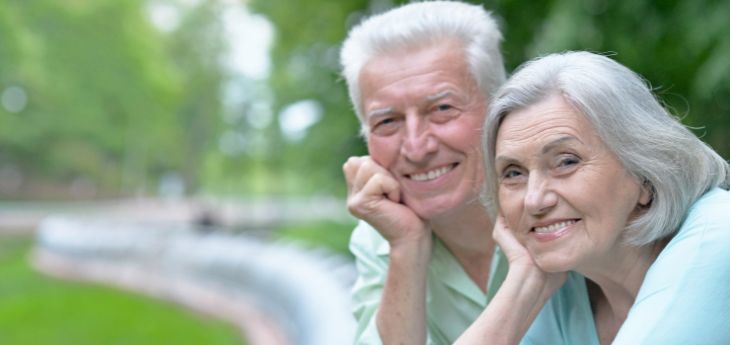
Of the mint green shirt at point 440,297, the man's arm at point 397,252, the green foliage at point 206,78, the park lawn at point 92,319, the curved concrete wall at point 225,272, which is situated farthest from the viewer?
the park lawn at point 92,319

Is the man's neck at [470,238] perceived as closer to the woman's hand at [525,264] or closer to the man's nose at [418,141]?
the man's nose at [418,141]

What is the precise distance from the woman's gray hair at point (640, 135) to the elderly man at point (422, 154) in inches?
21.7

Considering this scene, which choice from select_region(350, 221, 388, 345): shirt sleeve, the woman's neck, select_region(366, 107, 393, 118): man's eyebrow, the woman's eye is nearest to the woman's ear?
the woman's neck

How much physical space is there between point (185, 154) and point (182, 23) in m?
7.81

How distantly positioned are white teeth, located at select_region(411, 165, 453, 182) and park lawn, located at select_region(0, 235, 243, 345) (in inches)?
340

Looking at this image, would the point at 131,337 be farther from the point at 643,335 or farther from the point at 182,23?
the point at 182,23

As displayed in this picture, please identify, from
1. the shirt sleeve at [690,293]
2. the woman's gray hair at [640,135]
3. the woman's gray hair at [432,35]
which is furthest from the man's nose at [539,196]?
the woman's gray hair at [432,35]

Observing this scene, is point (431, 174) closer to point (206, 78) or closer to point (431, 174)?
point (431, 174)

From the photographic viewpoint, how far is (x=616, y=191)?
6.91 feet

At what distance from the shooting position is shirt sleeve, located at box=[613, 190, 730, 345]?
1.91 m

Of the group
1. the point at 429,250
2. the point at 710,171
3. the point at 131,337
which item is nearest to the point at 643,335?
the point at 710,171

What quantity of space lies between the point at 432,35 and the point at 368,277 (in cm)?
82

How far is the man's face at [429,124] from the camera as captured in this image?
2.73 meters

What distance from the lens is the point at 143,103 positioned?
3984cm
